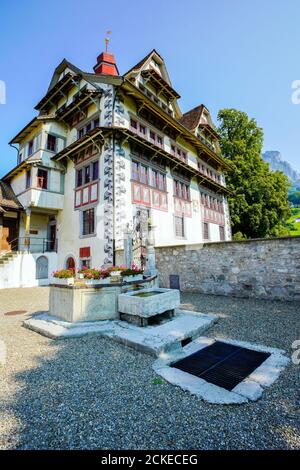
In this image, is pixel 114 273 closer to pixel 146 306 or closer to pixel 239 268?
pixel 146 306

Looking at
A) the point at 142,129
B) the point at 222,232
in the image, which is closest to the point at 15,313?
the point at 142,129

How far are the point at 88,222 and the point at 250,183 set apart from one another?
847 inches

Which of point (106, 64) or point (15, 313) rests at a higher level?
point (106, 64)

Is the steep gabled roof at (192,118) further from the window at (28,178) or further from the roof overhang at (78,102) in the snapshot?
the window at (28,178)

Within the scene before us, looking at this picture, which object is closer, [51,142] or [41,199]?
Result: [41,199]

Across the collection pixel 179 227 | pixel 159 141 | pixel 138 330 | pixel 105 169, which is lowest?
pixel 138 330

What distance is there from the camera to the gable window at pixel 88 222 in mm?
15547

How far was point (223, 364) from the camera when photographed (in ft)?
13.5

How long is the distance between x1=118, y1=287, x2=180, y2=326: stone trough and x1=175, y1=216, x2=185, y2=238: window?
12.6 meters

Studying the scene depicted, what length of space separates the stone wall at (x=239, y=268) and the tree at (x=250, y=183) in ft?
54.6

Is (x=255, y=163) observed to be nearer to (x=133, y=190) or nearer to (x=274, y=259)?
(x=133, y=190)

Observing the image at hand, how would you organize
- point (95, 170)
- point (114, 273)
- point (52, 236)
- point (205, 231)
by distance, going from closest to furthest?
point (114, 273) → point (95, 170) → point (52, 236) → point (205, 231)

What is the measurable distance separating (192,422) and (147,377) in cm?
118

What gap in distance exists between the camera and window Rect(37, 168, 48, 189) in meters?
17.4
